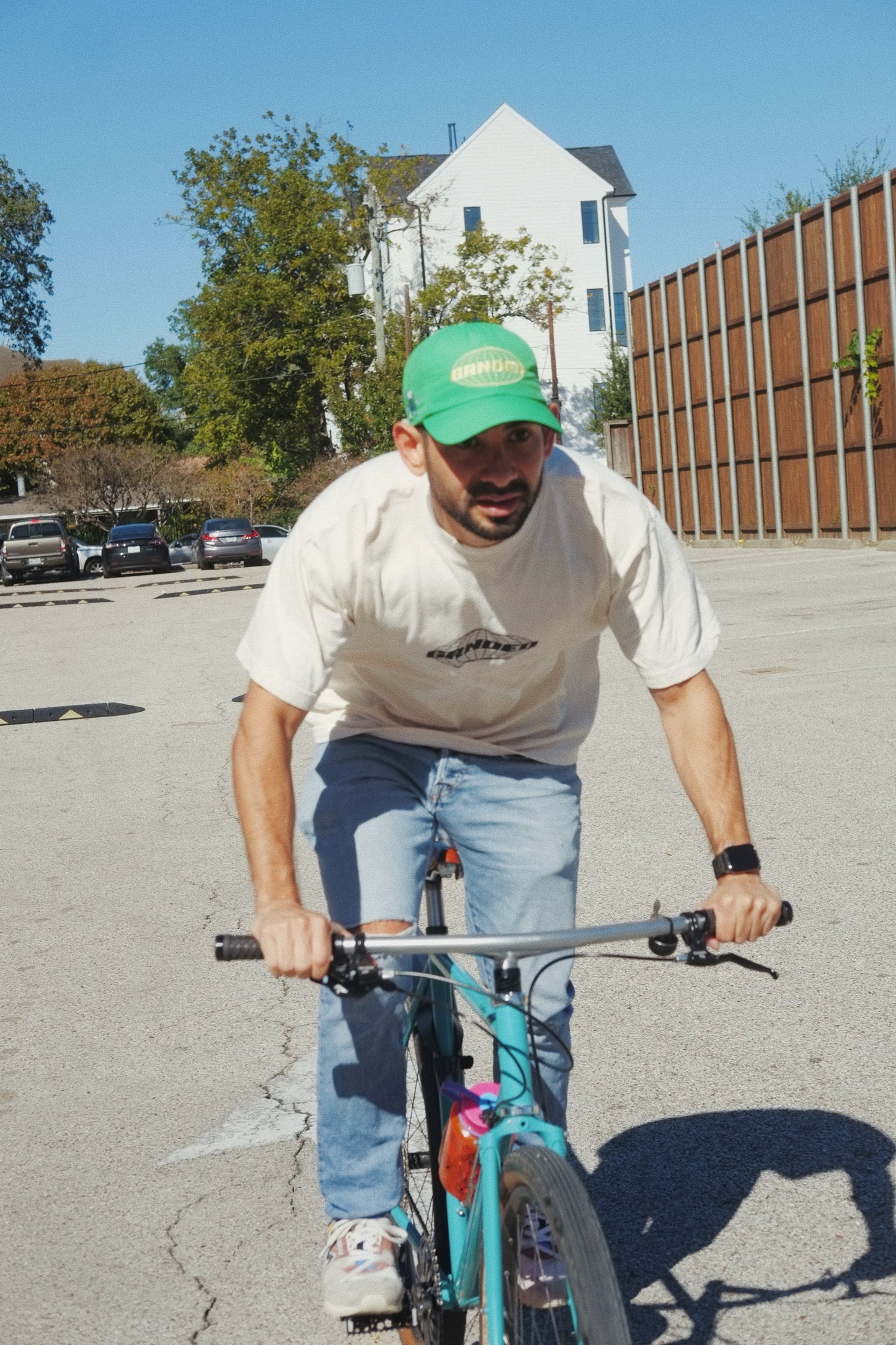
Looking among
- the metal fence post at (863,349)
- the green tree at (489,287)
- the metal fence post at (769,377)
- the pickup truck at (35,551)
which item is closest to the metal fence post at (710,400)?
the metal fence post at (769,377)

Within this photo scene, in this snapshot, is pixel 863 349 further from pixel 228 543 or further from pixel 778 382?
pixel 228 543

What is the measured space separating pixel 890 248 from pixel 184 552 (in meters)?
37.9

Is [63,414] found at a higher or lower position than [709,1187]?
higher

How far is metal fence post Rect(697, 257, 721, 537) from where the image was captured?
34375mm

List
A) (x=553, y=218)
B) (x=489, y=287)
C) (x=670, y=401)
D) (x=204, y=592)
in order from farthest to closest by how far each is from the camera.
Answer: (x=553, y=218), (x=489, y=287), (x=670, y=401), (x=204, y=592)

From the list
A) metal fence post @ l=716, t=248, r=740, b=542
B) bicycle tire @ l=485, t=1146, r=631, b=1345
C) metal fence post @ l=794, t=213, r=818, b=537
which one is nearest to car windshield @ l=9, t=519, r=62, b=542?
metal fence post @ l=716, t=248, r=740, b=542

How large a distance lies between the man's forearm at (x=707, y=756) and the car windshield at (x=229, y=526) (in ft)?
132

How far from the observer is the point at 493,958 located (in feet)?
8.09

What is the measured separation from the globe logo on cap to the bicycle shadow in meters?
1.87

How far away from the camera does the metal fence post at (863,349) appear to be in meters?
27.5

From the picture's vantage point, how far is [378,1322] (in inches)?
116

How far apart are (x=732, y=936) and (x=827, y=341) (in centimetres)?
2832

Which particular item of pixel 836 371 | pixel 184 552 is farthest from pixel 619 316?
pixel 836 371

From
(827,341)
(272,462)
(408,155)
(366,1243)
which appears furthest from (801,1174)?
(272,462)
